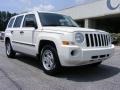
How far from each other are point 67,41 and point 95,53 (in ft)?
2.79

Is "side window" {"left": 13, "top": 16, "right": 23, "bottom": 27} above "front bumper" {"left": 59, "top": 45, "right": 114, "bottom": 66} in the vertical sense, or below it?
above

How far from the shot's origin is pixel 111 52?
7.07 meters

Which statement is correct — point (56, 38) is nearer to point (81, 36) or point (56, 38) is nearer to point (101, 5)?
point (81, 36)

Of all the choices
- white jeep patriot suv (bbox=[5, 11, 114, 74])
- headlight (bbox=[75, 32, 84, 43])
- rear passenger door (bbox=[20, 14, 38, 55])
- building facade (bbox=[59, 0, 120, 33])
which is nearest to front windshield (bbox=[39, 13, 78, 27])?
white jeep patriot suv (bbox=[5, 11, 114, 74])

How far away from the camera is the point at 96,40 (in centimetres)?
658

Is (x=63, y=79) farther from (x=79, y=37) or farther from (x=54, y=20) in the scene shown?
(x=54, y=20)

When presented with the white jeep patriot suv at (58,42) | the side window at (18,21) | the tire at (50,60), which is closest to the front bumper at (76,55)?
the white jeep patriot suv at (58,42)

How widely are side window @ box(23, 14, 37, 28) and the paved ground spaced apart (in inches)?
55.8

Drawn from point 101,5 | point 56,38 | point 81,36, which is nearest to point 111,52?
point 81,36

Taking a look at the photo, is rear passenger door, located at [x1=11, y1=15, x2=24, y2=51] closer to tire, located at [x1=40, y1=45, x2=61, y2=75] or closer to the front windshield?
the front windshield

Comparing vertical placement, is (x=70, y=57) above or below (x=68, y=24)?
below

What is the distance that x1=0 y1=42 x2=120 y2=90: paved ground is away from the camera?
18.2 feet

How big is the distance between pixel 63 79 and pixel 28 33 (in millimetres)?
2325

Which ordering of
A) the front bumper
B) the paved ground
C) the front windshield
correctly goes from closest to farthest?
1. the paved ground
2. the front bumper
3. the front windshield
